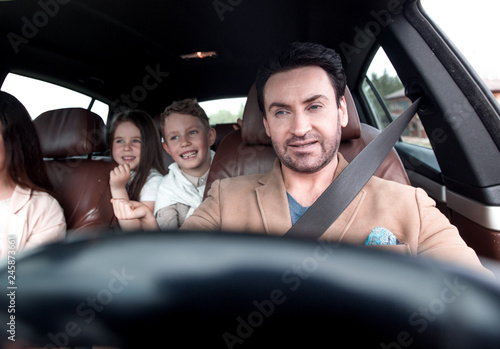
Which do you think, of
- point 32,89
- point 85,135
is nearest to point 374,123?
point 85,135

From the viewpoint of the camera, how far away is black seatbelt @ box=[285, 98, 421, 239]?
4.05 feet

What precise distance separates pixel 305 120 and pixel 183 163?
3.06 feet

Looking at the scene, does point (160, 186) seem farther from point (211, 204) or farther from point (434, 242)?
point (434, 242)

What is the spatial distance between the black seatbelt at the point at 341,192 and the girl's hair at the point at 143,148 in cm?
124

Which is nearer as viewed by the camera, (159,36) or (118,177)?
(118,177)

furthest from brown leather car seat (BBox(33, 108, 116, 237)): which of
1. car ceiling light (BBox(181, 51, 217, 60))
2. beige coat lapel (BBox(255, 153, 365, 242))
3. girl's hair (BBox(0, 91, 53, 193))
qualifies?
car ceiling light (BBox(181, 51, 217, 60))

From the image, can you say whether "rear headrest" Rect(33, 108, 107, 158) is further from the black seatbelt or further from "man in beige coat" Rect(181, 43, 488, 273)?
the black seatbelt

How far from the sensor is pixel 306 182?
143 centimetres

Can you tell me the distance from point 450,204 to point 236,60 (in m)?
2.33

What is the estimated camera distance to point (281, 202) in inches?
52.5

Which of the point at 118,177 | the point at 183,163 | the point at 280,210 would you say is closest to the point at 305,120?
the point at 280,210

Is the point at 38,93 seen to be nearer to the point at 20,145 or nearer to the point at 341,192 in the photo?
the point at 20,145

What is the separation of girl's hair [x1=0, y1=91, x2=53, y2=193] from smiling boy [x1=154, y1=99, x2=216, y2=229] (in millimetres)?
573

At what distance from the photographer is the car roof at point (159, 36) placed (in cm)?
233
